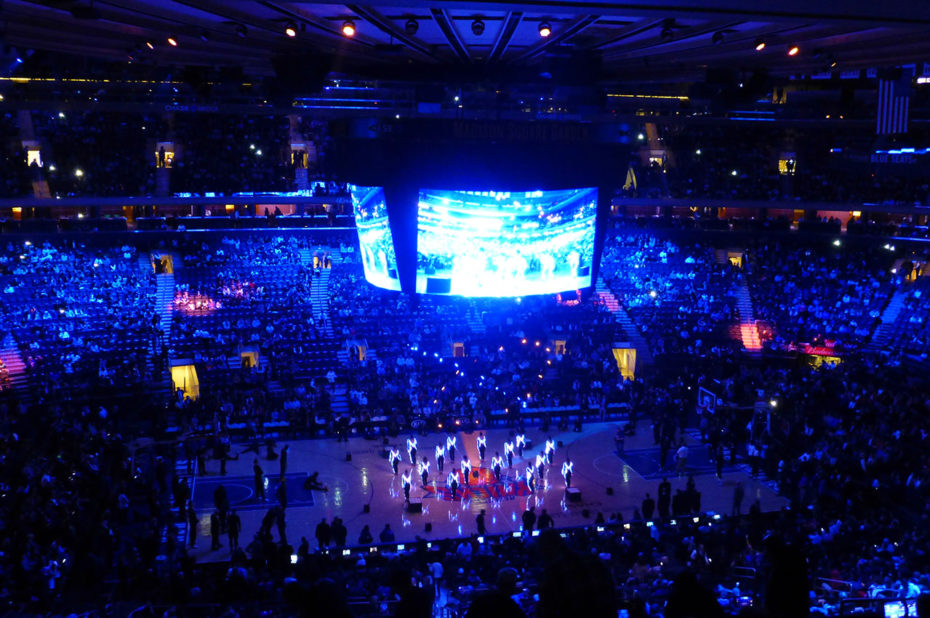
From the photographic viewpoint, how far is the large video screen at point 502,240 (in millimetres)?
20312

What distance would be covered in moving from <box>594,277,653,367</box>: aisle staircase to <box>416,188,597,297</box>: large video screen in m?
8.33

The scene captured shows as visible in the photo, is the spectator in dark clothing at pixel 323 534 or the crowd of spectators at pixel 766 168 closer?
the spectator in dark clothing at pixel 323 534

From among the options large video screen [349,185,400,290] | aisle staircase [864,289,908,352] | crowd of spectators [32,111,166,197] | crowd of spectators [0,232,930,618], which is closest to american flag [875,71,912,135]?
crowd of spectators [0,232,930,618]

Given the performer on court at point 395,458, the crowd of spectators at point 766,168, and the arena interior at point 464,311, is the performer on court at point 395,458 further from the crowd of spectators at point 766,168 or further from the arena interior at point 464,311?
the crowd of spectators at point 766,168

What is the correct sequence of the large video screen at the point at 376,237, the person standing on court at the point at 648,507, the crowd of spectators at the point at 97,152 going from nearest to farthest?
1. the person standing on court at the point at 648,507
2. the large video screen at the point at 376,237
3. the crowd of spectators at the point at 97,152

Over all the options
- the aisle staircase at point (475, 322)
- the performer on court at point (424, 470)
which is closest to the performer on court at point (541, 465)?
the performer on court at point (424, 470)

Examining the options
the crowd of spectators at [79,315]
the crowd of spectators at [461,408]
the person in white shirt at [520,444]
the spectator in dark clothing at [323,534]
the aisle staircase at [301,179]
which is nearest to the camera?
the crowd of spectators at [461,408]

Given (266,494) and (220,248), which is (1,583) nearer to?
(266,494)

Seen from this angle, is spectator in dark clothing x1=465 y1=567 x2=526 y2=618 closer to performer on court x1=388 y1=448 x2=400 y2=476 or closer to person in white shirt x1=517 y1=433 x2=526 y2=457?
performer on court x1=388 y1=448 x2=400 y2=476

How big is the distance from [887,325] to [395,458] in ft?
59.2

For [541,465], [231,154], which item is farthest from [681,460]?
[231,154]

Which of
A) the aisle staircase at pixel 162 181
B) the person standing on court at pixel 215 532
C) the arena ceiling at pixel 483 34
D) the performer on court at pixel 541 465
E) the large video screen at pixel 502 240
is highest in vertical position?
the aisle staircase at pixel 162 181

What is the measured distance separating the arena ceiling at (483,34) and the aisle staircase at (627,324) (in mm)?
18726

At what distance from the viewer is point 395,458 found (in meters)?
19.9
